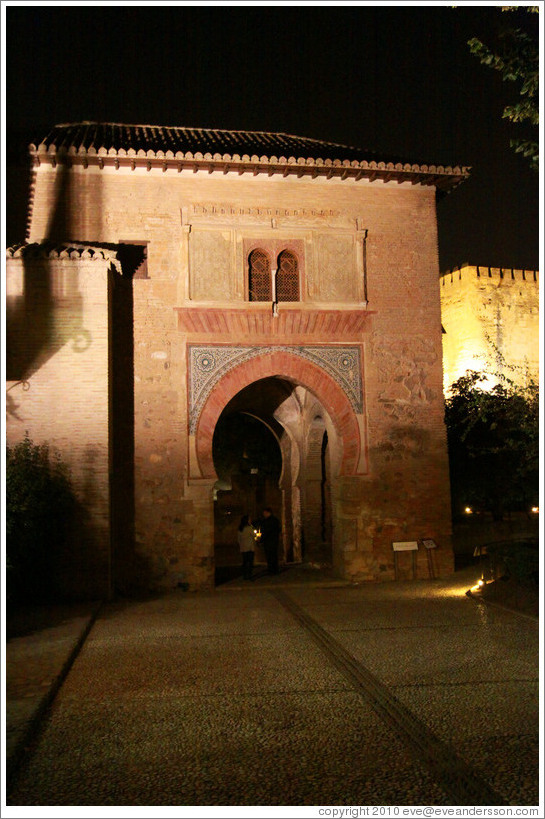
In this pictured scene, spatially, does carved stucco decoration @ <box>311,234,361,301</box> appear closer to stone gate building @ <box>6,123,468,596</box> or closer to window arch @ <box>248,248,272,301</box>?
stone gate building @ <box>6,123,468,596</box>

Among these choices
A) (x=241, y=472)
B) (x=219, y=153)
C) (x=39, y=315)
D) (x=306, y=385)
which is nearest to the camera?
(x=39, y=315)

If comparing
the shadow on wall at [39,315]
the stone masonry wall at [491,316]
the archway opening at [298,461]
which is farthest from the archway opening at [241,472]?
the shadow on wall at [39,315]

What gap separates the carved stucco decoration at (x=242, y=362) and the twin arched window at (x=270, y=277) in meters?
0.91

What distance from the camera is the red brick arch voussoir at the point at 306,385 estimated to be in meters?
12.3

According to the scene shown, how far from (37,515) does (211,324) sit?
Result: 13.8ft

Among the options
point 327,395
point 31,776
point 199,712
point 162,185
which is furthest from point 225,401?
point 31,776

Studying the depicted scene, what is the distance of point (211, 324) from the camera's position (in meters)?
12.2

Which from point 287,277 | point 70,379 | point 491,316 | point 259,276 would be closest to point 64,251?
point 70,379

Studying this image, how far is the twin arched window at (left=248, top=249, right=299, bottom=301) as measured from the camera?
12555mm

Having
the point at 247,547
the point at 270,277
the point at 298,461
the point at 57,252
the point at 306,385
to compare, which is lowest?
the point at 247,547

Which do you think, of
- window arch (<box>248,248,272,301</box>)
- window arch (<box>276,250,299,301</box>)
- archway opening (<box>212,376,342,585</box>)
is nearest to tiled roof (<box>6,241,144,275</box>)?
window arch (<box>248,248,272,301</box>)

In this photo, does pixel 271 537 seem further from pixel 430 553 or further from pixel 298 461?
pixel 298 461

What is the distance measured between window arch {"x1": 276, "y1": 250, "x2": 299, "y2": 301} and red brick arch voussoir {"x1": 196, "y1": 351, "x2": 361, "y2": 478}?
1.00 meters

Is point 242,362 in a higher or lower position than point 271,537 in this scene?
higher
